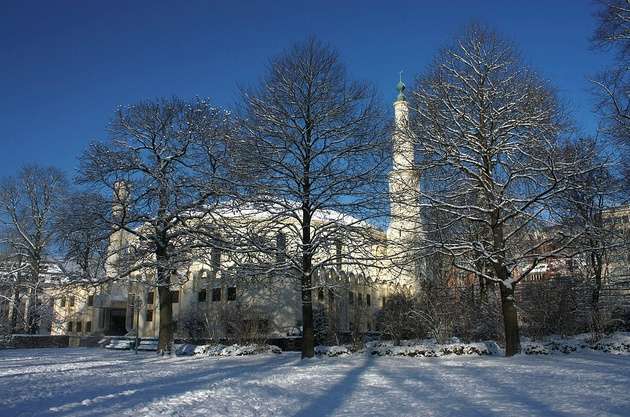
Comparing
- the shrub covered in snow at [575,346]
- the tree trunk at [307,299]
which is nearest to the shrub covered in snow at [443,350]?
the shrub covered in snow at [575,346]

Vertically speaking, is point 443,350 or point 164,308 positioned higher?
point 164,308

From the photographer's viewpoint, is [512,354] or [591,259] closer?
[512,354]

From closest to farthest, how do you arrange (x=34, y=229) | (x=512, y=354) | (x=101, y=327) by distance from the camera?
(x=512, y=354) → (x=34, y=229) → (x=101, y=327)

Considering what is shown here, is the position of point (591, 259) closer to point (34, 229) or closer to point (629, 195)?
point (629, 195)

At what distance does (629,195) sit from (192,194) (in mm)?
17027

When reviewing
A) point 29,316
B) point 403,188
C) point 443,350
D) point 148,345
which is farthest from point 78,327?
point 403,188

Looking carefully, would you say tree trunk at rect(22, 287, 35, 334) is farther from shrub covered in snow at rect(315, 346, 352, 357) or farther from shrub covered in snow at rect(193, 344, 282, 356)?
shrub covered in snow at rect(315, 346, 352, 357)

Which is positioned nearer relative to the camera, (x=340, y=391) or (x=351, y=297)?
(x=340, y=391)

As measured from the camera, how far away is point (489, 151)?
18.2m

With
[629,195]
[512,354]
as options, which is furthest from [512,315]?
[629,195]

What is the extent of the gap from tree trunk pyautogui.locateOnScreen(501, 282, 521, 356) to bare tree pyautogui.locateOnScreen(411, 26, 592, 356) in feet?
0.10

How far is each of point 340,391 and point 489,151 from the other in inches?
421

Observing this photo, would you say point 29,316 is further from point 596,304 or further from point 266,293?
point 596,304

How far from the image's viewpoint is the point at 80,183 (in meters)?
22.9
